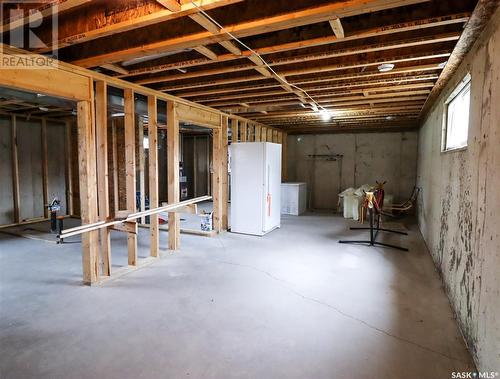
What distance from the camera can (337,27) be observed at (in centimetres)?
221

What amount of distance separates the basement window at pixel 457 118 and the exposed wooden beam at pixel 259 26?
141cm

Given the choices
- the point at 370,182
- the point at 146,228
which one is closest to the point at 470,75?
the point at 146,228

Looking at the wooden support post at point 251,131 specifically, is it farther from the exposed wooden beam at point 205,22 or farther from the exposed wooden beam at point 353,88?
the exposed wooden beam at point 205,22

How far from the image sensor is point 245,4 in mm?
2217

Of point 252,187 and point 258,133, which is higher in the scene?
point 258,133

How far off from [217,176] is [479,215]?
4186 mm

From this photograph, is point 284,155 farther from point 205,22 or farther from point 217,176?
point 205,22

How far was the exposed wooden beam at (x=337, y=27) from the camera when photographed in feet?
6.98

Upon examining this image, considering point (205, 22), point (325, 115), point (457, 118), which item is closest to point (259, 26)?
point (205, 22)

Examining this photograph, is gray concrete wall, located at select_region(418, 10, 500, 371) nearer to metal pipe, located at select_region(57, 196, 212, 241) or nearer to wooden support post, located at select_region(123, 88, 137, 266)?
metal pipe, located at select_region(57, 196, 212, 241)

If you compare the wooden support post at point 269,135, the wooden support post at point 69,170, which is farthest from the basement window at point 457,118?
the wooden support post at point 69,170

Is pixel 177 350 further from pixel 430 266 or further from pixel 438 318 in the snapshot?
pixel 430 266

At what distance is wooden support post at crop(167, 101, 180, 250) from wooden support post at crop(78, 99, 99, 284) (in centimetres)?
124

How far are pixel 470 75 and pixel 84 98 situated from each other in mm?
3595
